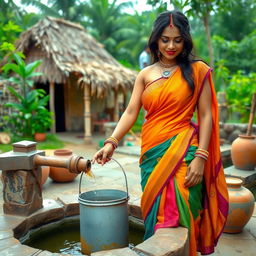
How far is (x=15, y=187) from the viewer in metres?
2.87

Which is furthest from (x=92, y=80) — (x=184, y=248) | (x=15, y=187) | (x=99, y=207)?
(x=184, y=248)

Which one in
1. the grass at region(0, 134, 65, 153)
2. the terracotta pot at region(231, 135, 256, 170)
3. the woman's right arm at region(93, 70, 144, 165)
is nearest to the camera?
the woman's right arm at region(93, 70, 144, 165)

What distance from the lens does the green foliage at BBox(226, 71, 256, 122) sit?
9513 millimetres

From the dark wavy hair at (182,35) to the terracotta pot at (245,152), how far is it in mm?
3443

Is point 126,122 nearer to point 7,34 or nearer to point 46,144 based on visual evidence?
point 46,144

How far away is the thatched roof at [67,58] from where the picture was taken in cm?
913

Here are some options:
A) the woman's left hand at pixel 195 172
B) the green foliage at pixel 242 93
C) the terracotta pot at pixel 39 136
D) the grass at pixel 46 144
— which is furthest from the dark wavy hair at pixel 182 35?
the green foliage at pixel 242 93

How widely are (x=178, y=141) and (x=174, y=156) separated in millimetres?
97

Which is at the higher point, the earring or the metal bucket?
the earring

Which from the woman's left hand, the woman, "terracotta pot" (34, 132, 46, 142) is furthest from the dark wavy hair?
"terracotta pot" (34, 132, 46, 142)

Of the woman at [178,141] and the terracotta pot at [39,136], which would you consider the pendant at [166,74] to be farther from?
the terracotta pot at [39,136]

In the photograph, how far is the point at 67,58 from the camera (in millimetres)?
9680

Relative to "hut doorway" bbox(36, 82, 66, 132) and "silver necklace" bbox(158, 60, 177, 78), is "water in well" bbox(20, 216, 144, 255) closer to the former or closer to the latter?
"silver necklace" bbox(158, 60, 177, 78)

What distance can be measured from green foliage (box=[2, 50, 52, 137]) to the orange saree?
23.0 ft
